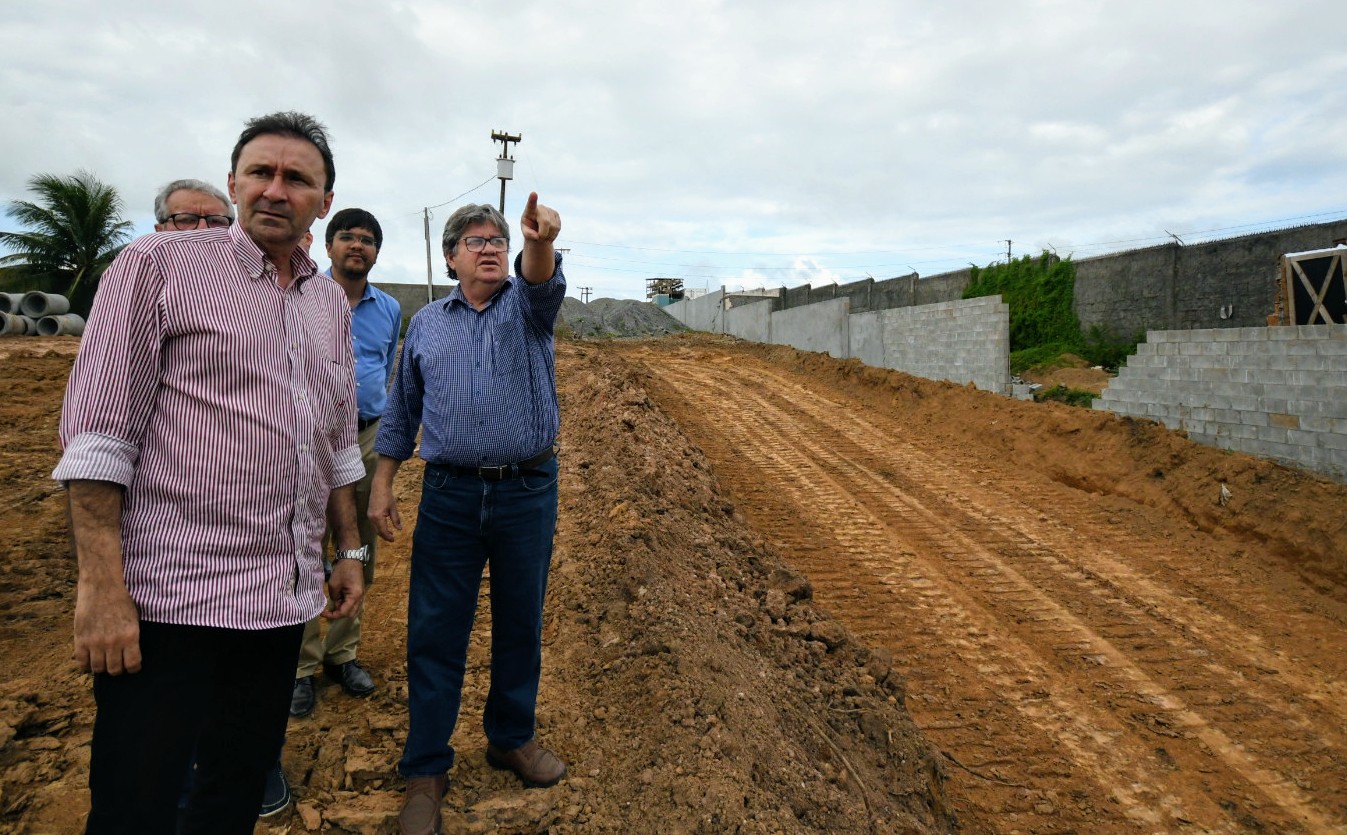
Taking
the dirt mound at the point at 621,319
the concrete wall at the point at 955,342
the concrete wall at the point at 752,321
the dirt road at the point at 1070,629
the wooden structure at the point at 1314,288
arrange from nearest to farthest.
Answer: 1. the dirt road at the point at 1070,629
2. the wooden structure at the point at 1314,288
3. the concrete wall at the point at 955,342
4. the concrete wall at the point at 752,321
5. the dirt mound at the point at 621,319

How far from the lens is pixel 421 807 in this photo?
2.23m

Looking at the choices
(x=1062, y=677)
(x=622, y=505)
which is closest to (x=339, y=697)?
(x=622, y=505)

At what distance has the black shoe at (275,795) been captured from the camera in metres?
2.28

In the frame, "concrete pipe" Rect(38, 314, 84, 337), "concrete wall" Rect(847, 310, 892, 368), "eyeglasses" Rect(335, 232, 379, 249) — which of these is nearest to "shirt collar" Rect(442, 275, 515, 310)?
"eyeglasses" Rect(335, 232, 379, 249)

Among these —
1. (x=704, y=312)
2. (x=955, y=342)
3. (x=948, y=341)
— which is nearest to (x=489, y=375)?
(x=955, y=342)

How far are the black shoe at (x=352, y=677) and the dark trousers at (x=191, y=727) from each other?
1355 millimetres

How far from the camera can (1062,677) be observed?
463 centimetres

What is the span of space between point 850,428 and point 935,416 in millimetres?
1454

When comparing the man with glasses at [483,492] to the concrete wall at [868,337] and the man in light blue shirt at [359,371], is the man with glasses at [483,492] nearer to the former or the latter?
the man in light blue shirt at [359,371]

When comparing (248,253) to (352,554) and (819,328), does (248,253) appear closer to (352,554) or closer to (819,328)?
(352,554)

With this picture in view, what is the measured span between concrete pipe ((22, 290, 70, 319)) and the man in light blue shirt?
1946 centimetres

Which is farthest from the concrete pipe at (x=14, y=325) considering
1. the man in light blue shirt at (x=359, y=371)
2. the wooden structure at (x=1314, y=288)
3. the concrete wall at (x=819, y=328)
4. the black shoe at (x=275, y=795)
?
the wooden structure at (x=1314, y=288)

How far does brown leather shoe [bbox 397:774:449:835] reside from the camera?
A: 220cm

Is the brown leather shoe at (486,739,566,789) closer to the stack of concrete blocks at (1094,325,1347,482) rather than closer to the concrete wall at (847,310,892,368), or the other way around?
the stack of concrete blocks at (1094,325,1347,482)
